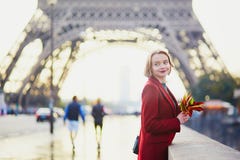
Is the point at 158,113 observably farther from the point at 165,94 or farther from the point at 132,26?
the point at 132,26

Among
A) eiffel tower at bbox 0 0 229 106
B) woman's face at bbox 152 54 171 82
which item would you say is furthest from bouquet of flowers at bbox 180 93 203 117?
eiffel tower at bbox 0 0 229 106

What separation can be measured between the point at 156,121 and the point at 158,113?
65mm

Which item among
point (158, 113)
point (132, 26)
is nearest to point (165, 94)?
point (158, 113)

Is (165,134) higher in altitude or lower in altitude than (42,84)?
lower

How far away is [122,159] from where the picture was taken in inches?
518

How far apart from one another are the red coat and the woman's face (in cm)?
6

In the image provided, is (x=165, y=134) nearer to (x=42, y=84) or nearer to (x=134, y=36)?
(x=134, y=36)

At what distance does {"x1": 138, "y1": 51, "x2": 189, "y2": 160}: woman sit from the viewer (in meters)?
4.12

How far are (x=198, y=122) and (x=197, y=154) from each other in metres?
26.9

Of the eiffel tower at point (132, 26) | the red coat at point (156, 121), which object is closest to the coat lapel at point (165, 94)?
the red coat at point (156, 121)

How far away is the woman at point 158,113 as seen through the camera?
4.12 m

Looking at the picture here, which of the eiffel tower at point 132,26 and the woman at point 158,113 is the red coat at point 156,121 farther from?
the eiffel tower at point 132,26

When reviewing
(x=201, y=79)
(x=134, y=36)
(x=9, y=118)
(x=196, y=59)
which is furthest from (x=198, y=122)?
(x=201, y=79)

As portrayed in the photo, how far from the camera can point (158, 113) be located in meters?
4.15
